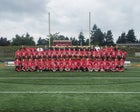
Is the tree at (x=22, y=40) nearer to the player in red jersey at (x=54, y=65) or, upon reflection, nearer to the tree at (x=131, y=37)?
the tree at (x=131, y=37)

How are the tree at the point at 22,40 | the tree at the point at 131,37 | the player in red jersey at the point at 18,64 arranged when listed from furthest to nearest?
the tree at the point at 131,37
the tree at the point at 22,40
the player in red jersey at the point at 18,64

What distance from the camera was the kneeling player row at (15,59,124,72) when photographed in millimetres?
23562

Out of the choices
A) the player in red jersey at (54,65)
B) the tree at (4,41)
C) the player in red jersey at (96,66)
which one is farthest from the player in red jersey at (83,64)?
the tree at (4,41)

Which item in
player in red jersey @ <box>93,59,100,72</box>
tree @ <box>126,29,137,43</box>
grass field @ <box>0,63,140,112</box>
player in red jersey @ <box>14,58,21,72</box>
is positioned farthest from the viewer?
tree @ <box>126,29,137,43</box>

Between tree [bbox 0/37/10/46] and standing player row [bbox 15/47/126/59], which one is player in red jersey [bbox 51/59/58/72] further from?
tree [bbox 0/37/10/46]

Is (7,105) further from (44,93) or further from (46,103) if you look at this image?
(44,93)

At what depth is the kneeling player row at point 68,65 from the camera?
928 inches

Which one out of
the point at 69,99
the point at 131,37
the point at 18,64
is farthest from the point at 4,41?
the point at 69,99

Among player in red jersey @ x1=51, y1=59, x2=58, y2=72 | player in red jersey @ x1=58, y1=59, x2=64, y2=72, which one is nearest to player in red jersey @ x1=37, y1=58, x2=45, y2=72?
player in red jersey @ x1=51, y1=59, x2=58, y2=72

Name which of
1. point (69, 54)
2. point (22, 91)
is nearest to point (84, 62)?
point (69, 54)

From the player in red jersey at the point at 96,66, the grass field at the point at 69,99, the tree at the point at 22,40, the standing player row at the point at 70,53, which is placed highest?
the tree at the point at 22,40

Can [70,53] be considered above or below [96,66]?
above

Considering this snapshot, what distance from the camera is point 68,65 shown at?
2372 centimetres

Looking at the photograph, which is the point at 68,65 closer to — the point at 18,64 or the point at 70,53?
the point at 70,53
